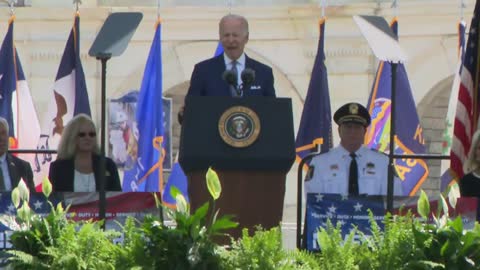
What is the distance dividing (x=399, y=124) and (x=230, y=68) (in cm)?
496

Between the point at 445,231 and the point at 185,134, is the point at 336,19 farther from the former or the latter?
the point at 445,231

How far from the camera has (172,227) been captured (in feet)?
20.4

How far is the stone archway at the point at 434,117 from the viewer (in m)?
16.7

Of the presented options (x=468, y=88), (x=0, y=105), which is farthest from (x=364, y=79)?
(x=468, y=88)

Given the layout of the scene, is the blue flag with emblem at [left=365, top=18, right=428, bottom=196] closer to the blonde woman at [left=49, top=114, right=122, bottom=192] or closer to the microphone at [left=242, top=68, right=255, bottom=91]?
the blonde woman at [left=49, top=114, right=122, bottom=192]

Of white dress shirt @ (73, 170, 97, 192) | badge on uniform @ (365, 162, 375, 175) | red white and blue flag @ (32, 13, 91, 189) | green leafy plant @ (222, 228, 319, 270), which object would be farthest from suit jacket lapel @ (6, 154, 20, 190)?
red white and blue flag @ (32, 13, 91, 189)

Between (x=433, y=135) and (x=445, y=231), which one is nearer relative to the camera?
(x=445, y=231)

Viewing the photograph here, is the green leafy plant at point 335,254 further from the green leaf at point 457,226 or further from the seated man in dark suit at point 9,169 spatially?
the seated man in dark suit at point 9,169

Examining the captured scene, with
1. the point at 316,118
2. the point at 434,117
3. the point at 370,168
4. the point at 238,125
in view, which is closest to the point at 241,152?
the point at 238,125

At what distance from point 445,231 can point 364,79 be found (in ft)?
35.4

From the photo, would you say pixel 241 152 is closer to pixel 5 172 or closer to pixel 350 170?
pixel 350 170

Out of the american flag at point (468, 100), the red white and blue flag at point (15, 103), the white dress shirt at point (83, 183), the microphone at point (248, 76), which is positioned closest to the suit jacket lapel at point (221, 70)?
the microphone at point (248, 76)

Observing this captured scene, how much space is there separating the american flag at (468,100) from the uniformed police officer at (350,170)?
89 centimetres

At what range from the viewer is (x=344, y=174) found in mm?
8648
